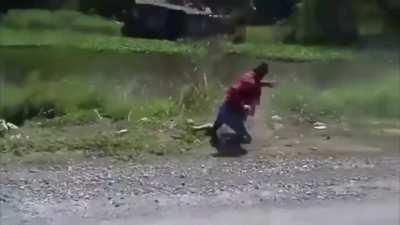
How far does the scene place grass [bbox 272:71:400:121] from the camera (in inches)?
345

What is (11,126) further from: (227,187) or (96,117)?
(227,187)

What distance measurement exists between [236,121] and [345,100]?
1.41m

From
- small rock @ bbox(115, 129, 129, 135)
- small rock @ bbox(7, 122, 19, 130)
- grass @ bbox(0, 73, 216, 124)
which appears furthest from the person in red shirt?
small rock @ bbox(7, 122, 19, 130)

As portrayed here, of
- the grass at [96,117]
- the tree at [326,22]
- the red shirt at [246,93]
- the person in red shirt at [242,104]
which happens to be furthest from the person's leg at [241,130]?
the tree at [326,22]

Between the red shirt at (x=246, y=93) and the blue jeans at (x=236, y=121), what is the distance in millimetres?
49

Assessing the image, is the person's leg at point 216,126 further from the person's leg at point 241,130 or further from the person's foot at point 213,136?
the person's leg at point 241,130

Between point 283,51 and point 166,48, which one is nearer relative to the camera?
point 283,51

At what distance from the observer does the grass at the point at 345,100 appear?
28.8ft

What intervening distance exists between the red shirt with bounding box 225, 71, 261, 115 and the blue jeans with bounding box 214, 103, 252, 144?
49 millimetres

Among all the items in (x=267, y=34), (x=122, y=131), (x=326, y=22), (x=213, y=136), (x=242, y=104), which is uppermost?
(x=326, y=22)

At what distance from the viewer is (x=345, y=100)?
9.34 m

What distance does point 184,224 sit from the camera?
5691mm

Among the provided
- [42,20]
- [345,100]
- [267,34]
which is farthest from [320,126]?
[42,20]

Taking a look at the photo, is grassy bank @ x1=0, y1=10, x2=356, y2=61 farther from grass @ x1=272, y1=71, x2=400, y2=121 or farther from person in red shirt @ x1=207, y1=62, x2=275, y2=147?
person in red shirt @ x1=207, y1=62, x2=275, y2=147
